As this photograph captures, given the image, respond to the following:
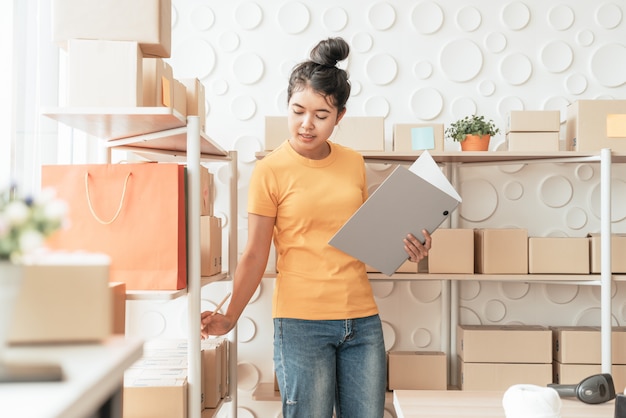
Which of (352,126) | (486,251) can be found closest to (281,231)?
(352,126)

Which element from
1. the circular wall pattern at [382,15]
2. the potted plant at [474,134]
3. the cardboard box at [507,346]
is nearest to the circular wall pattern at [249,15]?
the circular wall pattern at [382,15]

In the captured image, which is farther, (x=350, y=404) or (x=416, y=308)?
(x=416, y=308)

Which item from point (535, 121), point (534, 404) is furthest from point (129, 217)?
point (535, 121)

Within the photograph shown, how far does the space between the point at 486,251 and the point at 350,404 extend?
1.00m

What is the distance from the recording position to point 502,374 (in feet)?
7.94

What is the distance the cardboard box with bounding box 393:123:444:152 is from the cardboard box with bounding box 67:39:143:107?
1220 millimetres

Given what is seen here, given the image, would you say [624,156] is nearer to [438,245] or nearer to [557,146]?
[557,146]

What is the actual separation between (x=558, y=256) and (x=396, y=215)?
1.02 metres

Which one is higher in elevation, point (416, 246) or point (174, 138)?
point (174, 138)

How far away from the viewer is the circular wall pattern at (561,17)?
2.68 meters

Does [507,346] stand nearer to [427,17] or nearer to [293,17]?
[427,17]

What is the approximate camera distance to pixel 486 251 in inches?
94.7

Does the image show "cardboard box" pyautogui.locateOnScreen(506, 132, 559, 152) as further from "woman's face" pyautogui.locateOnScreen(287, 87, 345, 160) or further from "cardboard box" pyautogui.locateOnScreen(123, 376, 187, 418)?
"cardboard box" pyautogui.locateOnScreen(123, 376, 187, 418)

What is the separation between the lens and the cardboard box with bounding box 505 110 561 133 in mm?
2400
